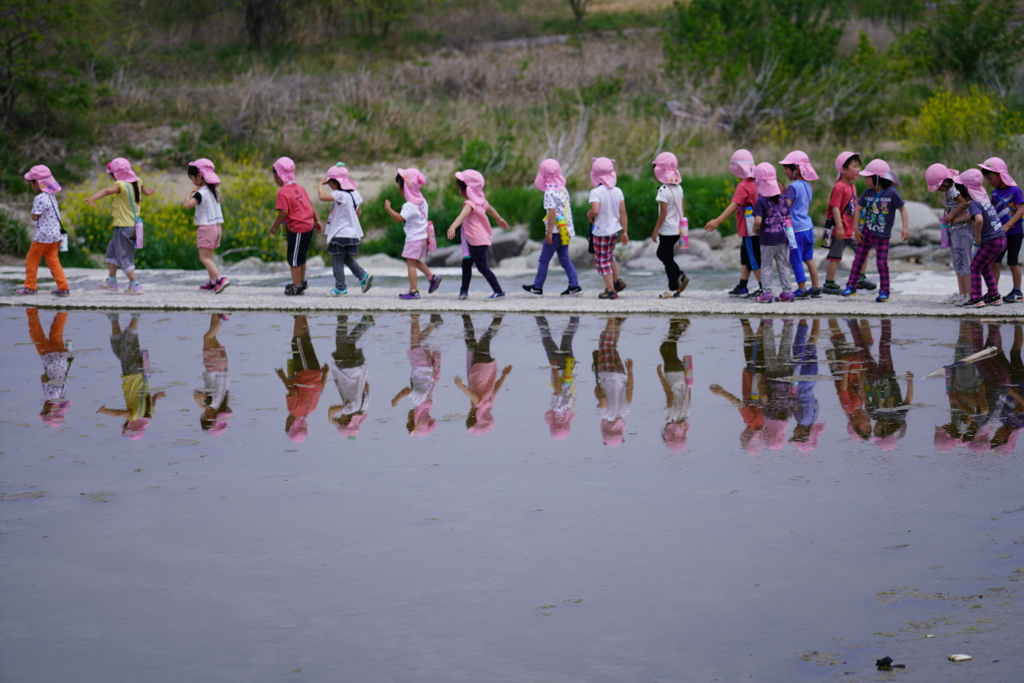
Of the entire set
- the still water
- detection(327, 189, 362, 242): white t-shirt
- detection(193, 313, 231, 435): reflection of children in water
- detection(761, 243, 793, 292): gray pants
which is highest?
detection(327, 189, 362, 242): white t-shirt

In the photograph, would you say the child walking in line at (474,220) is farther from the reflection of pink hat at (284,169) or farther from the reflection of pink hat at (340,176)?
the reflection of pink hat at (284,169)

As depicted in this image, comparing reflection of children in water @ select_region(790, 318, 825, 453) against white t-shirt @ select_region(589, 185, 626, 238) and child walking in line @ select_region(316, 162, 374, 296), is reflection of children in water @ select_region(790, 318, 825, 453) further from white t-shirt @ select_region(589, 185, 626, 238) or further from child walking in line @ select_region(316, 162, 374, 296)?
child walking in line @ select_region(316, 162, 374, 296)

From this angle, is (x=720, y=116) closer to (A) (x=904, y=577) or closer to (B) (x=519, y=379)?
(B) (x=519, y=379)

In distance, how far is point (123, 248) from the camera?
50.9 feet

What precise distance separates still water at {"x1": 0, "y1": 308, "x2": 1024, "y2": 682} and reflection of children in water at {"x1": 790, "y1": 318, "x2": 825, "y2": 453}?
4 centimetres

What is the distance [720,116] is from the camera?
2912 cm

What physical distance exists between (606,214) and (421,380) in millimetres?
5161

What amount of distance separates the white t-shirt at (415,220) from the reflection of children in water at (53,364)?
4241mm

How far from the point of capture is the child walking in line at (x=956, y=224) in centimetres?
1267

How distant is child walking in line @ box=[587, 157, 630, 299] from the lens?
14.0 meters

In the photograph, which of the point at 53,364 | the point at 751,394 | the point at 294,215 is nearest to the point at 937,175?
the point at 751,394

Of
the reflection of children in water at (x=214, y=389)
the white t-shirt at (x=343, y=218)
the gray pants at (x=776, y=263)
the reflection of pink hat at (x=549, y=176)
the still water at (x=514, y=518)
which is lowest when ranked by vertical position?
the still water at (x=514, y=518)

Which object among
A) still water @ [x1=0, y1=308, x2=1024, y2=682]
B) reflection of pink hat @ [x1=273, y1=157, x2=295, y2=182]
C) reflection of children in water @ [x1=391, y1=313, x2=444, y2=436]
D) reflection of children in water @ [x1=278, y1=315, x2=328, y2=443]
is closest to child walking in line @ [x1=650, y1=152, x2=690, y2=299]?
reflection of children in water @ [x1=391, y1=313, x2=444, y2=436]

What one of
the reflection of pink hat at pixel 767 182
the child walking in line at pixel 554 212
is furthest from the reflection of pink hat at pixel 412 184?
the reflection of pink hat at pixel 767 182
